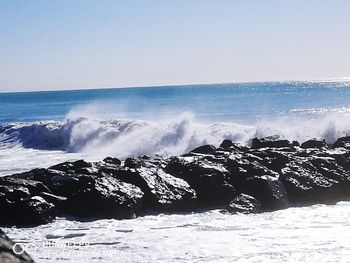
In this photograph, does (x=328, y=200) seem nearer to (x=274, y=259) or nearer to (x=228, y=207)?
(x=228, y=207)

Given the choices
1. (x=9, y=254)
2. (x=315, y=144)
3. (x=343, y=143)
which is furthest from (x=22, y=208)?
(x=343, y=143)

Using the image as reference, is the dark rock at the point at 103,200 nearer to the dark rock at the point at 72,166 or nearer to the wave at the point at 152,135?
the dark rock at the point at 72,166

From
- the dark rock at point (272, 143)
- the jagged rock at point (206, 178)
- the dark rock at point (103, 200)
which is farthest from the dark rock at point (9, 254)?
the dark rock at point (272, 143)

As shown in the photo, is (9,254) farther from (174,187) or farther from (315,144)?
(315,144)

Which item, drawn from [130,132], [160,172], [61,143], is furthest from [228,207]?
[61,143]

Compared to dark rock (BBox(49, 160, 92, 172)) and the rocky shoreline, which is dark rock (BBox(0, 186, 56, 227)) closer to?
the rocky shoreline

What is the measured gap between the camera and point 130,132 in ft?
A: 106

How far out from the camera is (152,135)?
94.2 ft

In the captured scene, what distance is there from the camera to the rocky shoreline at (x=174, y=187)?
10.8 meters

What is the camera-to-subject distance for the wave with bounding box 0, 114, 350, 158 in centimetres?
2698

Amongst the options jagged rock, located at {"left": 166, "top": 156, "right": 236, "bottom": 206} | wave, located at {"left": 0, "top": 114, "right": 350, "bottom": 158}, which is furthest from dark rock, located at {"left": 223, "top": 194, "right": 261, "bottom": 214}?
wave, located at {"left": 0, "top": 114, "right": 350, "bottom": 158}

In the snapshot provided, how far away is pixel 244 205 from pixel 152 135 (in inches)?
696

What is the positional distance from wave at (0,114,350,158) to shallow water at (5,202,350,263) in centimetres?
1535

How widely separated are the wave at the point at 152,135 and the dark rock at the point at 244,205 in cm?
1417
